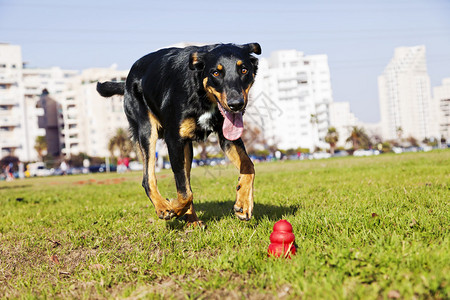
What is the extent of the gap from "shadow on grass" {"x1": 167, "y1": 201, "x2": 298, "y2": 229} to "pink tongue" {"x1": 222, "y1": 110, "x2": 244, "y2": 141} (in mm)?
1036

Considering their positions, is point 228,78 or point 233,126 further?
point 233,126

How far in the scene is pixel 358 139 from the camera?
12331 cm

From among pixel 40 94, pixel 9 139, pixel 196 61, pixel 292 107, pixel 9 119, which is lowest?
pixel 196 61

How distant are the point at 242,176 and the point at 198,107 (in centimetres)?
85

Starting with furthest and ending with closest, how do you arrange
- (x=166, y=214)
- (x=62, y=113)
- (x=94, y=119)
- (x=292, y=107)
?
(x=292, y=107) < (x=62, y=113) < (x=94, y=119) < (x=166, y=214)

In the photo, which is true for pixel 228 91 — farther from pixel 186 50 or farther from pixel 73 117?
pixel 73 117

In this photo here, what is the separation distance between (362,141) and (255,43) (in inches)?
5026

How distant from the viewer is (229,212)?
5.66m

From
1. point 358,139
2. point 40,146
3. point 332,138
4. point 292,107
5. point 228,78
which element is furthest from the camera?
point 292,107

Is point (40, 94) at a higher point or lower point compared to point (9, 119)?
higher

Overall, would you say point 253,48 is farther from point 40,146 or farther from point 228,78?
point 40,146

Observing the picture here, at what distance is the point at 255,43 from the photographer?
4.57 m

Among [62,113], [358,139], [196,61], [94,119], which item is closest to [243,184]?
[196,61]

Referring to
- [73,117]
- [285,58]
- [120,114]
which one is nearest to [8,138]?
[73,117]
